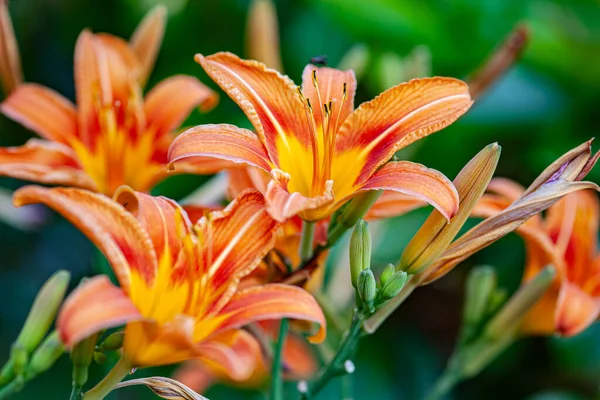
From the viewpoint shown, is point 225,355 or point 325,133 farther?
point 325,133

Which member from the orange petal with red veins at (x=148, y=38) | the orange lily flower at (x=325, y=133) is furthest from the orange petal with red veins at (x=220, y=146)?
the orange petal with red veins at (x=148, y=38)

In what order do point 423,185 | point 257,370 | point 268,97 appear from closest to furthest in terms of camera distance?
point 423,185 < point 268,97 < point 257,370

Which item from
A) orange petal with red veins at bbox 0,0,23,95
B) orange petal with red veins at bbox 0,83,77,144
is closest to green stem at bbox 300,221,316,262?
orange petal with red veins at bbox 0,83,77,144

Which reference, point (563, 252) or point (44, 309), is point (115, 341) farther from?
point (563, 252)

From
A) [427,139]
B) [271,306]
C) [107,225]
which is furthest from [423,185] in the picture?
[427,139]

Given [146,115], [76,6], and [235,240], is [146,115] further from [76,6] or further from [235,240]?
[76,6]

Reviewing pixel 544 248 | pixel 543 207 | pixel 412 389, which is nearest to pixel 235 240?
pixel 543 207

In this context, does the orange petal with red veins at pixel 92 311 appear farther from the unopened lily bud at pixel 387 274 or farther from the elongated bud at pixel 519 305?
the elongated bud at pixel 519 305
